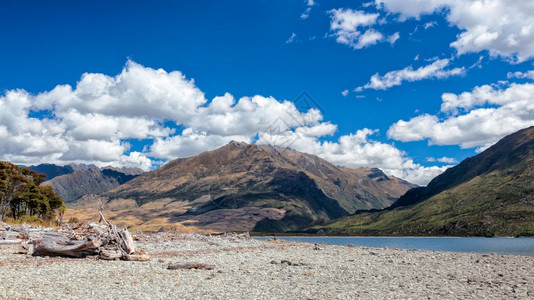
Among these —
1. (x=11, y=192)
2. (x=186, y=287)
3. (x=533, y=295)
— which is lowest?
(x=533, y=295)

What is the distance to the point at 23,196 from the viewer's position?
345 feet

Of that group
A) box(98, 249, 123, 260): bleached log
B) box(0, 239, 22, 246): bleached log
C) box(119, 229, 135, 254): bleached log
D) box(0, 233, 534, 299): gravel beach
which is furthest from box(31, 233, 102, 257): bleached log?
box(0, 239, 22, 246): bleached log

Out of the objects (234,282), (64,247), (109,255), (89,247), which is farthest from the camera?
(89,247)

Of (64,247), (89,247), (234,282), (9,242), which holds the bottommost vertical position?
(234,282)

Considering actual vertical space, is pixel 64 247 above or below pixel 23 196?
below

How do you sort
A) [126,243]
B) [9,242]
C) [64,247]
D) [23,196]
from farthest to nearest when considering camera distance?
[23,196] → [9,242] → [126,243] → [64,247]

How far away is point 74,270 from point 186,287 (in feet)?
31.9

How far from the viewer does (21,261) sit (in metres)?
31.0

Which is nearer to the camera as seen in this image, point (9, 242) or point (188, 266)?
point (188, 266)

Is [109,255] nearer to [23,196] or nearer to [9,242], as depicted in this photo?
[9,242]

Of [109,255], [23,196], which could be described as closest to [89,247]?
[109,255]

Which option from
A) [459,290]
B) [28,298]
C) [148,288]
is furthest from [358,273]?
[28,298]

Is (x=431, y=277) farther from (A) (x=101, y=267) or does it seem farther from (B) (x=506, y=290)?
(A) (x=101, y=267)

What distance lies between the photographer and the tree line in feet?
325
